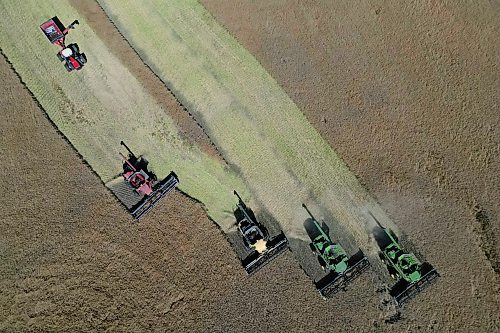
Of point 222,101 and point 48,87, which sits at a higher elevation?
point 48,87

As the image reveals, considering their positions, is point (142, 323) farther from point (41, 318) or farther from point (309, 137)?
point (309, 137)

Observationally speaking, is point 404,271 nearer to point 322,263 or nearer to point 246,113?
point 322,263

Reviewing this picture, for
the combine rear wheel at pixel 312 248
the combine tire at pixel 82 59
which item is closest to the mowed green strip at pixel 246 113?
the combine rear wheel at pixel 312 248

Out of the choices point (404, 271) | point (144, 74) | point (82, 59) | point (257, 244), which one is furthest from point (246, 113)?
point (404, 271)

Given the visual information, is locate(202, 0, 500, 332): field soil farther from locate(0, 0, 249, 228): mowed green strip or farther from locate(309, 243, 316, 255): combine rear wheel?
locate(0, 0, 249, 228): mowed green strip

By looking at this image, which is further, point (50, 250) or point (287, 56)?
point (287, 56)

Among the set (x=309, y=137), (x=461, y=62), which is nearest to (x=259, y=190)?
(x=309, y=137)
